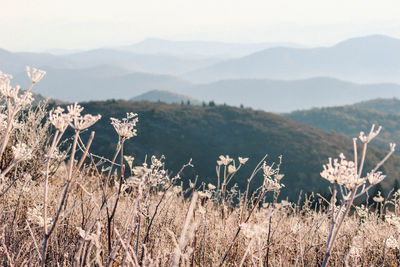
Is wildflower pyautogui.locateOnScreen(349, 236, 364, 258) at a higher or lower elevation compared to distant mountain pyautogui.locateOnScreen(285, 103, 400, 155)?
higher

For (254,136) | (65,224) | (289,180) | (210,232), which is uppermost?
(65,224)

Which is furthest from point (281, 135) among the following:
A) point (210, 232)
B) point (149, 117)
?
point (210, 232)

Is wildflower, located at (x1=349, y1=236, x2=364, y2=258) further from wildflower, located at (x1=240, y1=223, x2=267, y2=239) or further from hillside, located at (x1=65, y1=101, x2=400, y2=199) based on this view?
hillside, located at (x1=65, y1=101, x2=400, y2=199)

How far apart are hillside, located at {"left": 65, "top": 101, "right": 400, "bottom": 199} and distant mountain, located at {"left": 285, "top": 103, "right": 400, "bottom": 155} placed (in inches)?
1442

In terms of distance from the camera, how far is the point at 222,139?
57594 mm

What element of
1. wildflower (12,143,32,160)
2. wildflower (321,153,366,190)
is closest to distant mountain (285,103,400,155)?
wildflower (321,153,366,190)

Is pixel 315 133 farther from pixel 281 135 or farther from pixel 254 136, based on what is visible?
pixel 254 136

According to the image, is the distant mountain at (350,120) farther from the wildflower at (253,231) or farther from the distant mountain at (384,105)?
the wildflower at (253,231)

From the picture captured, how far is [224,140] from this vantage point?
57281 mm

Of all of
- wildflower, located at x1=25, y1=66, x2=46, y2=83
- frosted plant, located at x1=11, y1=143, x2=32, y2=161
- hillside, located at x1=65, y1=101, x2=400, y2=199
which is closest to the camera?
wildflower, located at x1=25, y1=66, x2=46, y2=83

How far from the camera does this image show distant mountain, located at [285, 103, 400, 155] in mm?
92125

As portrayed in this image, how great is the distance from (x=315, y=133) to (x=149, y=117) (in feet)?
96.5

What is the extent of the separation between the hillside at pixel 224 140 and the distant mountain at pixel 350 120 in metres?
36.6

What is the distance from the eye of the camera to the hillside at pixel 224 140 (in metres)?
47.8
